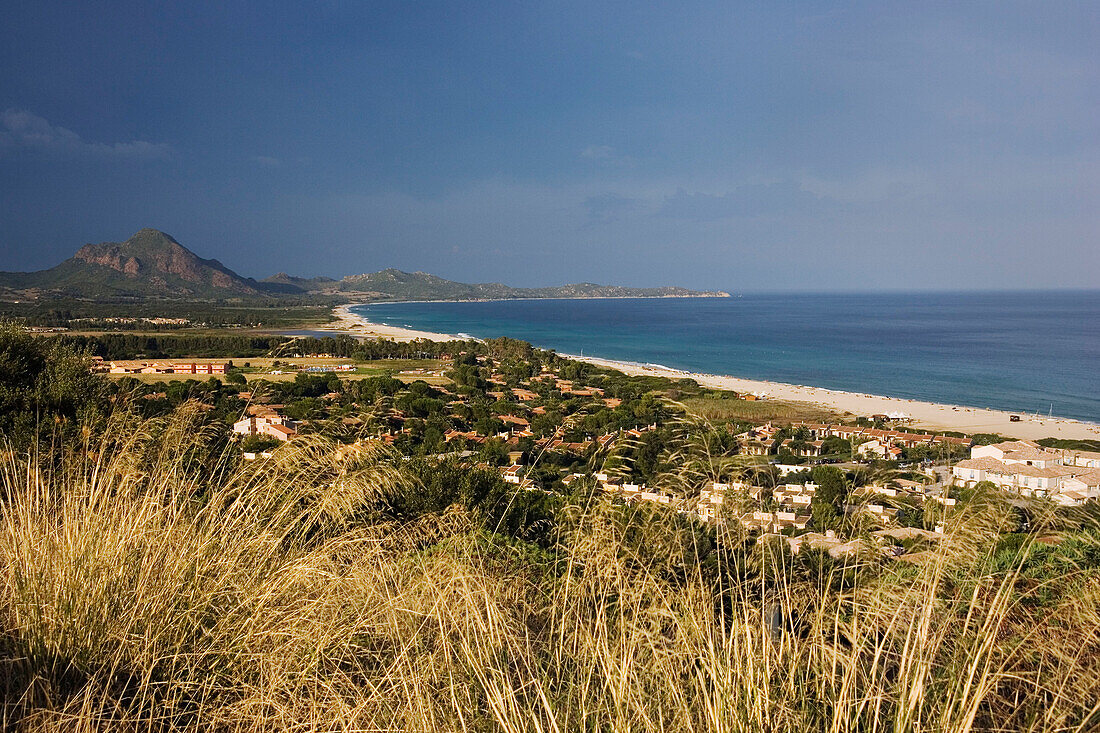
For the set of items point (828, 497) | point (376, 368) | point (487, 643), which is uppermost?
point (487, 643)

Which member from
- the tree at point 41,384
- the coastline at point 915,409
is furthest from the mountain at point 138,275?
the tree at point 41,384

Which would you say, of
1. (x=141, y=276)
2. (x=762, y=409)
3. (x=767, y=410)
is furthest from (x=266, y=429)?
(x=141, y=276)

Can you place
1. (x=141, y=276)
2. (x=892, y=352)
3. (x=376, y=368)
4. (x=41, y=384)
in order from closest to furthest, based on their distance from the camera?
(x=41, y=384) < (x=376, y=368) < (x=892, y=352) < (x=141, y=276)

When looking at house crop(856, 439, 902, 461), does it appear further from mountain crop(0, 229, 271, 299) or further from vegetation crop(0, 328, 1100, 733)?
mountain crop(0, 229, 271, 299)

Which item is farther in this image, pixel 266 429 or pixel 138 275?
pixel 138 275

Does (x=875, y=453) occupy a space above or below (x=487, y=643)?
above

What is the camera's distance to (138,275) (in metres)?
169

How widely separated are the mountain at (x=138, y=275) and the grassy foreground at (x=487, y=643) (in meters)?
139

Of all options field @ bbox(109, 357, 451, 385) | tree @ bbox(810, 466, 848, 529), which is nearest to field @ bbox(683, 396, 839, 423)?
field @ bbox(109, 357, 451, 385)

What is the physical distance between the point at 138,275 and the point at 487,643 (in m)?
196

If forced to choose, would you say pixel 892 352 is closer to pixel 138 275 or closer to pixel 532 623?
pixel 532 623

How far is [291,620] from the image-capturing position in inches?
84.4

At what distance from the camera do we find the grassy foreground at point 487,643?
1.61 meters

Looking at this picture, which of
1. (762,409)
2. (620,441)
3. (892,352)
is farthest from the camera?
(892,352)
